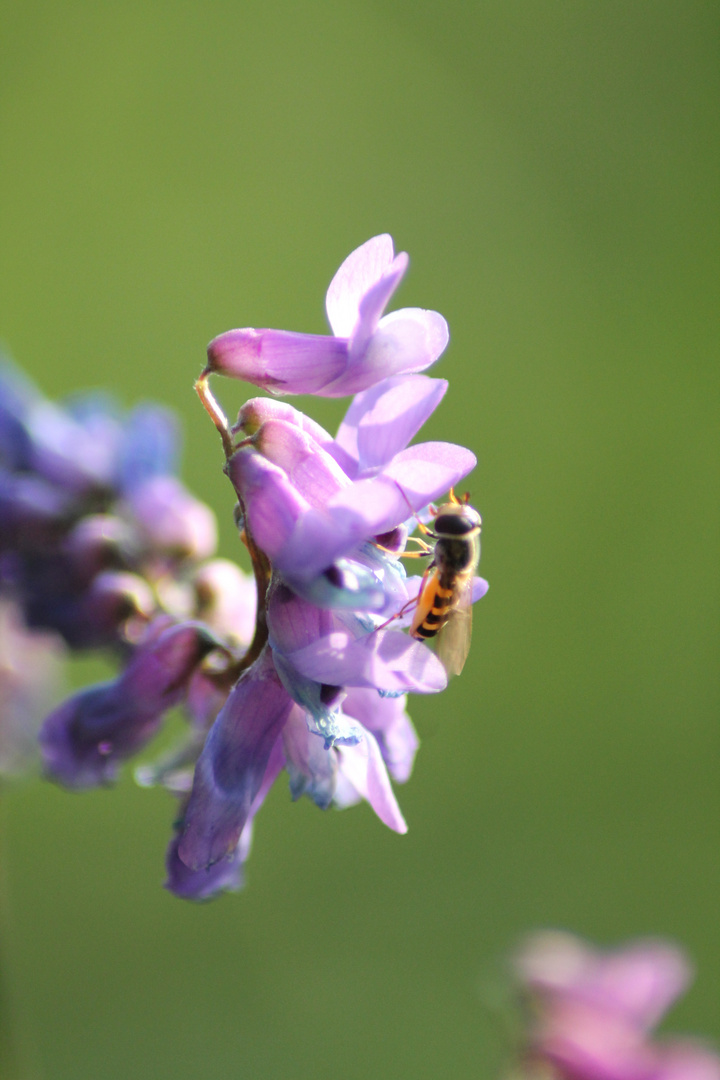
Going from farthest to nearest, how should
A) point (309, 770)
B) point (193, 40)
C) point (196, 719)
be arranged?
point (193, 40), point (196, 719), point (309, 770)

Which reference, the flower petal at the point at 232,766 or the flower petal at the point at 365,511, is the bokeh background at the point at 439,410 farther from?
the flower petal at the point at 365,511

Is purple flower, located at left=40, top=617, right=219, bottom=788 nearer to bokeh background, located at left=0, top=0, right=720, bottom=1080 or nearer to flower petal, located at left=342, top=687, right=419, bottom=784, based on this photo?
flower petal, located at left=342, top=687, right=419, bottom=784

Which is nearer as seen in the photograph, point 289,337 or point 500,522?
point 289,337

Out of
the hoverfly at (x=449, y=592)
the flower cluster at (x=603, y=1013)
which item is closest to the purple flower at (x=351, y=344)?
the hoverfly at (x=449, y=592)

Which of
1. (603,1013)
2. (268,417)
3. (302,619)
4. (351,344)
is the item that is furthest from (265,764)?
(603,1013)

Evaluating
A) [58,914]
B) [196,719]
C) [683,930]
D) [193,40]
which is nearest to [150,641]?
[196,719]

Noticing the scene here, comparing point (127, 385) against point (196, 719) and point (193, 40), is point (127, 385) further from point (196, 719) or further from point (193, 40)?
point (196, 719)

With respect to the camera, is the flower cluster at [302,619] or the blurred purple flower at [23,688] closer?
the flower cluster at [302,619]
